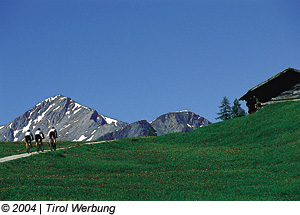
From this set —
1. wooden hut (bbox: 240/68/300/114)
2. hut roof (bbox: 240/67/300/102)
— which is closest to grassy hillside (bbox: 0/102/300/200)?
wooden hut (bbox: 240/68/300/114)

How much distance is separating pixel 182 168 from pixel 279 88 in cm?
2697

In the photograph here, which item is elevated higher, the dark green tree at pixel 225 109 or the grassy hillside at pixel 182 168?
the dark green tree at pixel 225 109

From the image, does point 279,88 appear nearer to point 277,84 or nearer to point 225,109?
point 277,84

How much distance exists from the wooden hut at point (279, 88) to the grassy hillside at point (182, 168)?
2765 millimetres

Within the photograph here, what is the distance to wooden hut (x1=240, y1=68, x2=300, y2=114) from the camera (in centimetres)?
4941

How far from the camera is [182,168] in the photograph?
91.9 feet

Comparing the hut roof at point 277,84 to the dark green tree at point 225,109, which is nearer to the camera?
Answer: the hut roof at point 277,84

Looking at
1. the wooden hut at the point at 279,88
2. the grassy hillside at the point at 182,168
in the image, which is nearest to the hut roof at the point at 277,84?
the wooden hut at the point at 279,88

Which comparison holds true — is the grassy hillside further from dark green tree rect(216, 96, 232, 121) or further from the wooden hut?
dark green tree rect(216, 96, 232, 121)

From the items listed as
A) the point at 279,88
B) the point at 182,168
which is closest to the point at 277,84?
the point at 279,88

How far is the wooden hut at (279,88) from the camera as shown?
4941cm

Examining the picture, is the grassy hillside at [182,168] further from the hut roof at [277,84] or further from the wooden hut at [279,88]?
the hut roof at [277,84]

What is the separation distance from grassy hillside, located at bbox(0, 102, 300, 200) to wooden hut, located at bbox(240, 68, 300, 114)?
277cm
